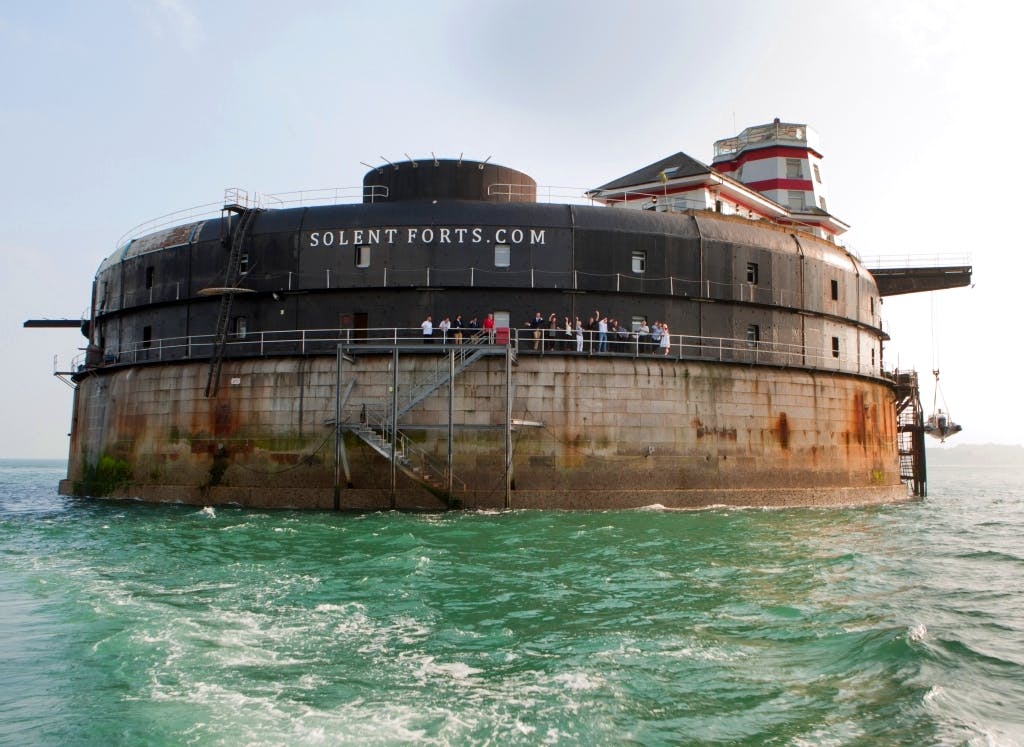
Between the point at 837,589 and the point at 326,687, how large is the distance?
29.8 ft

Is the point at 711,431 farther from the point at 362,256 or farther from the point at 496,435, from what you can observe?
the point at 362,256

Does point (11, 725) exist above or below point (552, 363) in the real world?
below

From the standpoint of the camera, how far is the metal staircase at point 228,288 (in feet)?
92.6

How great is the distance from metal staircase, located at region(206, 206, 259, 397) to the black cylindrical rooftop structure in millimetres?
4742

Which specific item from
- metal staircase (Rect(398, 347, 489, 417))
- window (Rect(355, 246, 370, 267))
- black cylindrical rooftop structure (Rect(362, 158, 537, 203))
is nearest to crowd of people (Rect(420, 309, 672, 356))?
metal staircase (Rect(398, 347, 489, 417))

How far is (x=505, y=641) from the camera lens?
10.9 meters

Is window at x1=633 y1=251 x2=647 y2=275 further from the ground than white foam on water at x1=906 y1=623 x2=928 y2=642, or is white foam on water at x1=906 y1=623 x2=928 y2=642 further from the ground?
window at x1=633 y1=251 x2=647 y2=275

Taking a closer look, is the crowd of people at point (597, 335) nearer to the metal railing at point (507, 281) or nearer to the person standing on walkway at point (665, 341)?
the person standing on walkway at point (665, 341)

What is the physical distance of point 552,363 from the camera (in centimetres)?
2689

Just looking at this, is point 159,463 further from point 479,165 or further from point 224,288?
point 479,165

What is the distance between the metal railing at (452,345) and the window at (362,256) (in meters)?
2.42

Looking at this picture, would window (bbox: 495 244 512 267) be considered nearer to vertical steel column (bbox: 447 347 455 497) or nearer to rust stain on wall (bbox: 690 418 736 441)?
vertical steel column (bbox: 447 347 455 497)

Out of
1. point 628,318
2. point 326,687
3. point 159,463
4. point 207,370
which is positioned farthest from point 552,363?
point 326,687

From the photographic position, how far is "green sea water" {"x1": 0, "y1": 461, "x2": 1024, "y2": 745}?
27.4ft
